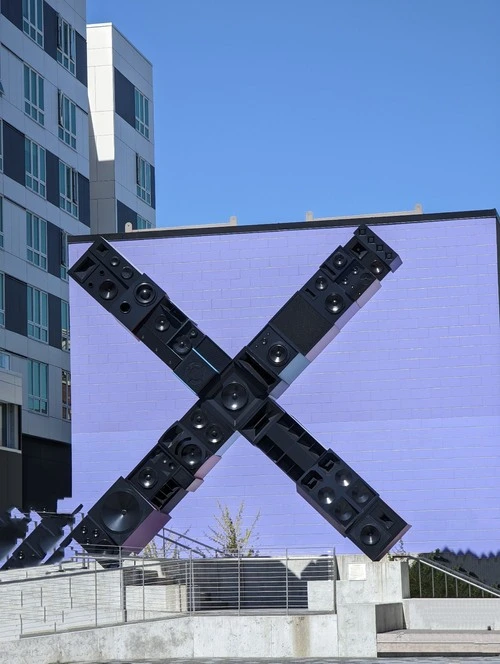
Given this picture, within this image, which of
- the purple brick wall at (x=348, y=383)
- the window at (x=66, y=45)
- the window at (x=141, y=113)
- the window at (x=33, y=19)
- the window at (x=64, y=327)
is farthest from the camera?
the window at (x=141, y=113)

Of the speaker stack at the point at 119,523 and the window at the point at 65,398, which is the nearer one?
the speaker stack at the point at 119,523

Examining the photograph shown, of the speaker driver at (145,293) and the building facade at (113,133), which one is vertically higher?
the building facade at (113,133)

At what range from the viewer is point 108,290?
1251 inches

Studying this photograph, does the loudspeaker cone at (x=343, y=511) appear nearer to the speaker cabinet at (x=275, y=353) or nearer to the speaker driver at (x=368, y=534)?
the speaker driver at (x=368, y=534)

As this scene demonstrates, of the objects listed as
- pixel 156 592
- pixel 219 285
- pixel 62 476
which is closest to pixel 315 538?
pixel 219 285

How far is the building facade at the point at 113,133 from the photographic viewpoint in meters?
64.2

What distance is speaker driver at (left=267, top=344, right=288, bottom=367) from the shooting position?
99.4 feet

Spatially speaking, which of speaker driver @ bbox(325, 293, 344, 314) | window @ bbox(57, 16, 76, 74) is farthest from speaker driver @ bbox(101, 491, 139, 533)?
window @ bbox(57, 16, 76, 74)

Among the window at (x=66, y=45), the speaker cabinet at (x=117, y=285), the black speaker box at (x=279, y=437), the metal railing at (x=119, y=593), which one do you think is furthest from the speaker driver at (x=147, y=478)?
the window at (x=66, y=45)

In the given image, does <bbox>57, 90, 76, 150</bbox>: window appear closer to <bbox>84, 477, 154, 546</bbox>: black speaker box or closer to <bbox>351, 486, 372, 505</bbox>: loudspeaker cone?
<bbox>84, 477, 154, 546</bbox>: black speaker box

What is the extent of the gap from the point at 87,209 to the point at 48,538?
3162 cm

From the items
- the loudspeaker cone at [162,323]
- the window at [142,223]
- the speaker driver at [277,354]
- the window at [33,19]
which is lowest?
the speaker driver at [277,354]

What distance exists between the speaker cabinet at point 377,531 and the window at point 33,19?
107ft

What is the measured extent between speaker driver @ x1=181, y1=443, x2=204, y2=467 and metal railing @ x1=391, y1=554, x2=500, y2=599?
5.17 meters
